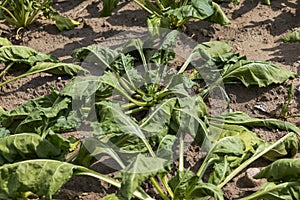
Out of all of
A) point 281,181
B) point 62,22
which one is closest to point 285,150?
point 281,181

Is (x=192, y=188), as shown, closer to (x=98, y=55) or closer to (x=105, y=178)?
(x=105, y=178)

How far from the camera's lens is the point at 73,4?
5309mm

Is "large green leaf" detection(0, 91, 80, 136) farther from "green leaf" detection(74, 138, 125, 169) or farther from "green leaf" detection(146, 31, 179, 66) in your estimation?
"green leaf" detection(146, 31, 179, 66)

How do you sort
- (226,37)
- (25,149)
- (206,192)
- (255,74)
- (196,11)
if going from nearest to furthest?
(206,192) → (25,149) → (255,74) → (196,11) → (226,37)

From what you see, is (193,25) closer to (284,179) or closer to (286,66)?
(286,66)

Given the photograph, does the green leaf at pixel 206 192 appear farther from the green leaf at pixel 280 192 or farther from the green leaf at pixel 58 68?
the green leaf at pixel 58 68

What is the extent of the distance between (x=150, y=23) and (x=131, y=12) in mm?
701

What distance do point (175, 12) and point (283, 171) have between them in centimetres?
161

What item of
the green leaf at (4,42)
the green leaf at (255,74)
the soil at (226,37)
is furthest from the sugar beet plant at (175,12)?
the green leaf at (4,42)

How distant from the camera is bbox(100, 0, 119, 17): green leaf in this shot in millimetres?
4766

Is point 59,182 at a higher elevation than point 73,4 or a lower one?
lower

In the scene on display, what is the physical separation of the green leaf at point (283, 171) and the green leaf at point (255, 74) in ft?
3.23

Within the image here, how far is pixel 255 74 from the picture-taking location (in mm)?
4125

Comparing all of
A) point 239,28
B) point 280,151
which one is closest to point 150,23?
A: point 239,28
